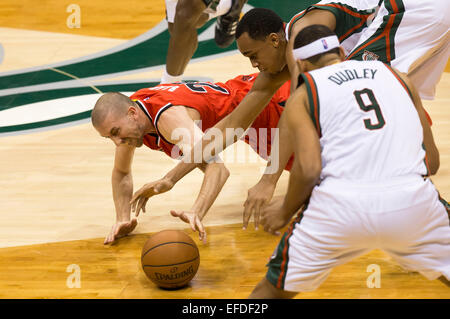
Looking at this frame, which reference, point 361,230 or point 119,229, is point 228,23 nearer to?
point 119,229

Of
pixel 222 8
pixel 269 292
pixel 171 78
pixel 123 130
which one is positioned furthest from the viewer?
pixel 222 8

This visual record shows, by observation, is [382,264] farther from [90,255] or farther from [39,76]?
[39,76]

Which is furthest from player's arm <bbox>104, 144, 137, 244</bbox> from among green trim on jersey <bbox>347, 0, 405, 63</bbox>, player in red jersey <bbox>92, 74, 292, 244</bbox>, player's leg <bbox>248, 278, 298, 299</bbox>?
player's leg <bbox>248, 278, 298, 299</bbox>

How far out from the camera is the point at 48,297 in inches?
164

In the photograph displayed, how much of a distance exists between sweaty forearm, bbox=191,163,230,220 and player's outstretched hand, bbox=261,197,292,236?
1059mm

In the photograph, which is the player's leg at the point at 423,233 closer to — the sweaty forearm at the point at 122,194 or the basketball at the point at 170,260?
the basketball at the point at 170,260

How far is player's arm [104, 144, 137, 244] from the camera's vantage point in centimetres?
495

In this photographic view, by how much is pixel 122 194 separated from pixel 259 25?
1.67 m

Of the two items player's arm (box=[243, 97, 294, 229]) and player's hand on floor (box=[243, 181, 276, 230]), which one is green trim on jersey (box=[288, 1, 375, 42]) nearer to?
player's arm (box=[243, 97, 294, 229])

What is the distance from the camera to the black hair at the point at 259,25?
4.40 m

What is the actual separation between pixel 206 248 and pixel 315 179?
194 centimetres

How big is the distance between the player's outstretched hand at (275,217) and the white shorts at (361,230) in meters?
0.11

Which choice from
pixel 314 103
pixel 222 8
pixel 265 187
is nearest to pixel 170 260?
pixel 265 187

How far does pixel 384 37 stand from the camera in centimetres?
448
